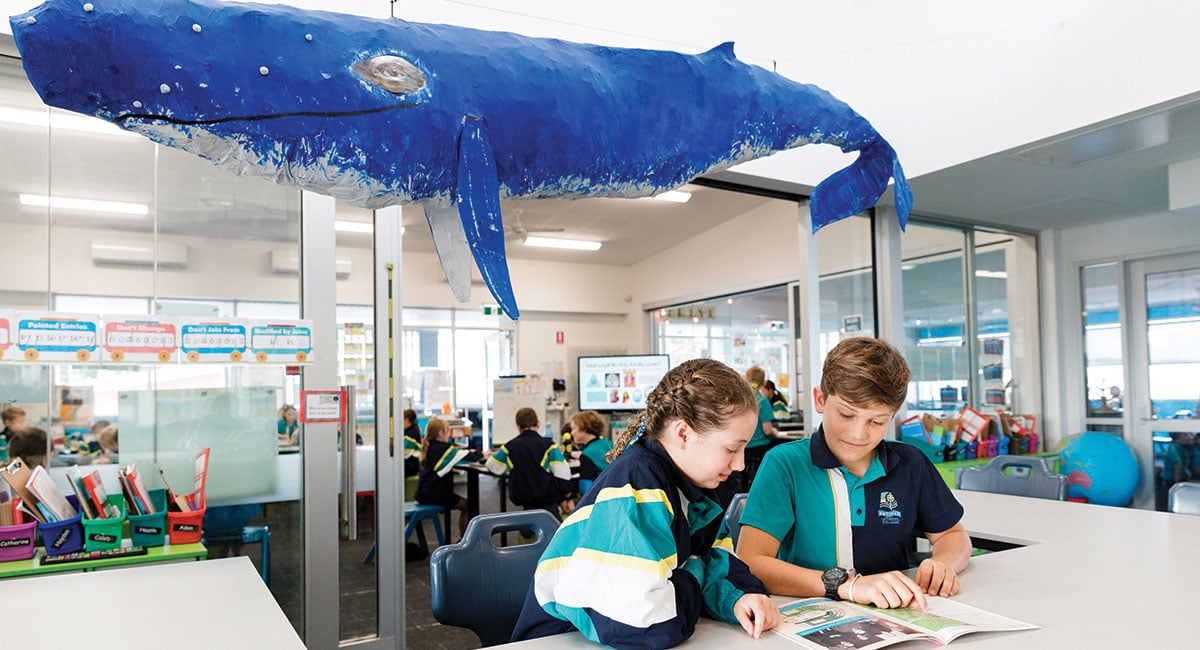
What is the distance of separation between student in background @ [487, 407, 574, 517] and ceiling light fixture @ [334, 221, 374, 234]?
89.7 inches

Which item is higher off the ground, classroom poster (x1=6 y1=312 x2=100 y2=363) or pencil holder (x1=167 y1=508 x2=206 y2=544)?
classroom poster (x1=6 y1=312 x2=100 y2=363)

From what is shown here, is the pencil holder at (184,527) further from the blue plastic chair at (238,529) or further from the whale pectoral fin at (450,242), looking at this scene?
the whale pectoral fin at (450,242)

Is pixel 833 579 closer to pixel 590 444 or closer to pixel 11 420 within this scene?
pixel 11 420

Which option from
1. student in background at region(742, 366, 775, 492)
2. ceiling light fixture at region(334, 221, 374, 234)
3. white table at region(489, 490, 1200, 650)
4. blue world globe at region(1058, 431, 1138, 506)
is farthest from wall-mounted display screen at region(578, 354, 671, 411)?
white table at region(489, 490, 1200, 650)

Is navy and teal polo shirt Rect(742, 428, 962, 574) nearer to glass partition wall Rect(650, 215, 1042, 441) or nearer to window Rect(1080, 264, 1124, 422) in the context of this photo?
glass partition wall Rect(650, 215, 1042, 441)

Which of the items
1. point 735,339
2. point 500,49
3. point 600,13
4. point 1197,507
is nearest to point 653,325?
point 735,339

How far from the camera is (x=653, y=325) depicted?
35.8 ft

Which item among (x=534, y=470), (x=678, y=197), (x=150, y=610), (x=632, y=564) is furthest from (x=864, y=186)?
(x=678, y=197)

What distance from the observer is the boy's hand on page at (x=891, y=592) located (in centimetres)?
153

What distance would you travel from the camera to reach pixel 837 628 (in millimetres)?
1446

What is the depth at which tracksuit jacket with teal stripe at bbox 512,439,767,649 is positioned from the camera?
4.16ft

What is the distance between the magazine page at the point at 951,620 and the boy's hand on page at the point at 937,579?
73 mm

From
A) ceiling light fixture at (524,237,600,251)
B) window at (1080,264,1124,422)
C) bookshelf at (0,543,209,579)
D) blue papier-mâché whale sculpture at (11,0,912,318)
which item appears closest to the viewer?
→ blue papier-mâché whale sculpture at (11,0,912,318)

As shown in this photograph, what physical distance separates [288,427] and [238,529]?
44 centimetres
